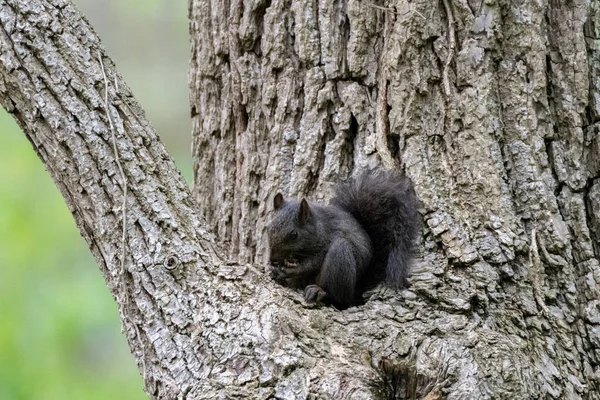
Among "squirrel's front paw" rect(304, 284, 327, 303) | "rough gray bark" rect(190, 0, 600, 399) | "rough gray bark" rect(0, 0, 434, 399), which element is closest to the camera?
"rough gray bark" rect(0, 0, 434, 399)

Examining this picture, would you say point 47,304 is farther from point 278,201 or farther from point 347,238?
point 347,238

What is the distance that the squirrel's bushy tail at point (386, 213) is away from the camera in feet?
9.27

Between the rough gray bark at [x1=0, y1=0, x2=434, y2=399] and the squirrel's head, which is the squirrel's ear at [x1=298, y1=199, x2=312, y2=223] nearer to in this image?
the squirrel's head

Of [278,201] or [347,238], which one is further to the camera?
[278,201]

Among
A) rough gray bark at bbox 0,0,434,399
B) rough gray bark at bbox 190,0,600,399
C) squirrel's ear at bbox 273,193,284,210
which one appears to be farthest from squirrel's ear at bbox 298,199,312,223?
rough gray bark at bbox 0,0,434,399

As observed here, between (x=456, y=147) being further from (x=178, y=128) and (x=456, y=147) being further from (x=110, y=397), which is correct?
(x=178, y=128)

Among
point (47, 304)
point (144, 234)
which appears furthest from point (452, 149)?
point (47, 304)

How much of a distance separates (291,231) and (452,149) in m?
0.69

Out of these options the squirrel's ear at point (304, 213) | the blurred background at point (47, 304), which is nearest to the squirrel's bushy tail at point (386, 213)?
the squirrel's ear at point (304, 213)

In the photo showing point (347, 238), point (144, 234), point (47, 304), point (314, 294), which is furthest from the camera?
point (47, 304)

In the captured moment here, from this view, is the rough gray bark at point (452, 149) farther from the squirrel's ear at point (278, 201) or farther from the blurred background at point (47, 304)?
the blurred background at point (47, 304)

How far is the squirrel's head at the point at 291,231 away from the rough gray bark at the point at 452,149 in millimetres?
207

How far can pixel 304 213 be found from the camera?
301 cm

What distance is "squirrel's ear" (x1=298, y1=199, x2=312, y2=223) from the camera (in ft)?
9.77
